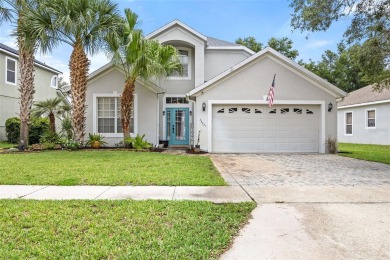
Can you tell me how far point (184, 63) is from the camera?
18.4 meters

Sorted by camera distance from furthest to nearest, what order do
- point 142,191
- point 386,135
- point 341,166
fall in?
1. point 386,135
2. point 341,166
3. point 142,191

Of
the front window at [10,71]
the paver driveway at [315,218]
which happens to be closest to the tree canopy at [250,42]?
the front window at [10,71]

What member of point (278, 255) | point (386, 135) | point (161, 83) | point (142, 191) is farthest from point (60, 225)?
point (386, 135)

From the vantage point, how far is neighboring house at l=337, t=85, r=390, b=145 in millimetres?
20531

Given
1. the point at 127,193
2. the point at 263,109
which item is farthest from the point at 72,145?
the point at 263,109

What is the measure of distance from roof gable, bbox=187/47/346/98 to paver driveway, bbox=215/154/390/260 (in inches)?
278

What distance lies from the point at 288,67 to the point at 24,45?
1253cm

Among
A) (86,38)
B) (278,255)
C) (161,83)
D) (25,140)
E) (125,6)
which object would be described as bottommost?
(278,255)

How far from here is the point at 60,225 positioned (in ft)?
12.8

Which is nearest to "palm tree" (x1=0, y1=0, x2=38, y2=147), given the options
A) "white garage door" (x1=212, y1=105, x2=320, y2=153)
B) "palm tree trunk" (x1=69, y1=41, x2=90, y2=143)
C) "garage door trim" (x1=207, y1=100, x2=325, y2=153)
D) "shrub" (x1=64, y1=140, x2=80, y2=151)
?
"palm tree trunk" (x1=69, y1=41, x2=90, y2=143)

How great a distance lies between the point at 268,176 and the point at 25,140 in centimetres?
1219

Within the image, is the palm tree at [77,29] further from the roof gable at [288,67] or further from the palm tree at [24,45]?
the roof gable at [288,67]

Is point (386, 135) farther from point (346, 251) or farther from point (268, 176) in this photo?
point (346, 251)

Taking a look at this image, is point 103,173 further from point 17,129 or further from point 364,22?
point 17,129
